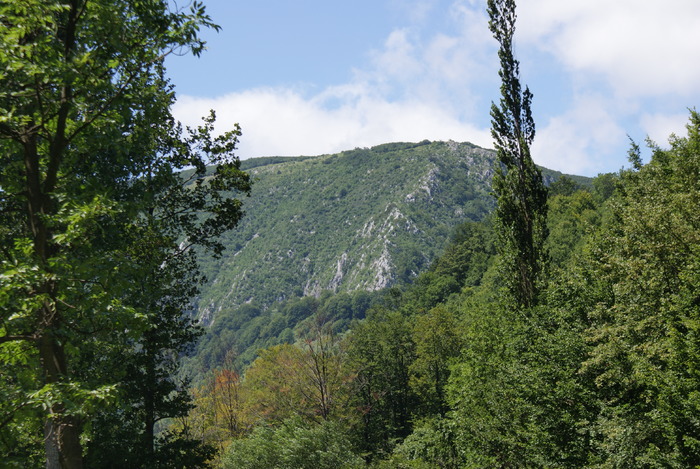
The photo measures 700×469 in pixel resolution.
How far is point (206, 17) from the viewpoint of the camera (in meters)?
7.84

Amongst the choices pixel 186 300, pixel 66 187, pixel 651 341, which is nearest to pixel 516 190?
pixel 651 341

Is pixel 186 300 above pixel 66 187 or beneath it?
beneath

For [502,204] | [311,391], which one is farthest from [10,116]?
[311,391]

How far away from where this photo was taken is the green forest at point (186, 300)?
6750mm

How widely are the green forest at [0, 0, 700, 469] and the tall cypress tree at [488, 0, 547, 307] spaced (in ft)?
0.37

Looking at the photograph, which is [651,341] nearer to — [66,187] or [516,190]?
[516,190]

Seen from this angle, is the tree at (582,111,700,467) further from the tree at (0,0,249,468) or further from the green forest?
the tree at (0,0,249,468)

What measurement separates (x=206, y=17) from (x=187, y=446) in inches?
614

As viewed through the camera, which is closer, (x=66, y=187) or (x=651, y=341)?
(x=66, y=187)

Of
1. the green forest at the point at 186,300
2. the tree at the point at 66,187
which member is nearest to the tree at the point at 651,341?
the green forest at the point at 186,300

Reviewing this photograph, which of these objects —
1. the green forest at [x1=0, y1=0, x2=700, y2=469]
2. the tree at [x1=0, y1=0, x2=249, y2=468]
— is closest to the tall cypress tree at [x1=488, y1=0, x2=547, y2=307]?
the green forest at [x1=0, y1=0, x2=700, y2=469]

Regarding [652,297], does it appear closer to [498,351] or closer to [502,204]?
[502,204]

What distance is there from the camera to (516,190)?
27.3 m

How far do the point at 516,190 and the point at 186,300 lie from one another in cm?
1902
